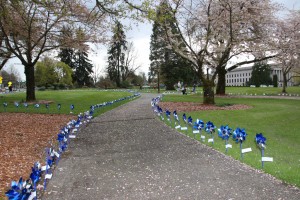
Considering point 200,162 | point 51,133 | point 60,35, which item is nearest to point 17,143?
point 51,133

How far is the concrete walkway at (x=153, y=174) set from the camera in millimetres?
5914

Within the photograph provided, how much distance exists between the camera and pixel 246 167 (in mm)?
7469

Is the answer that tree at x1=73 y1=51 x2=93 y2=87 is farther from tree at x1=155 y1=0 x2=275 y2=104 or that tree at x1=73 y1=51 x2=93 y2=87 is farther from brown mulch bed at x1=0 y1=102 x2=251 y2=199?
brown mulch bed at x1=0 y1=102 x2=251 y2=199

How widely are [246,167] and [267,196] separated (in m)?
1.83

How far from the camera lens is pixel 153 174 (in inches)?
280

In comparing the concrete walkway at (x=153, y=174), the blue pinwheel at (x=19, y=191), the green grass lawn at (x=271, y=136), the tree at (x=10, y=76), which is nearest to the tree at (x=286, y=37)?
the green grass lawn at (x=271, y=136)

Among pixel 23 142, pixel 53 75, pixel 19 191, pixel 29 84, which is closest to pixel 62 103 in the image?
pixel 29 84

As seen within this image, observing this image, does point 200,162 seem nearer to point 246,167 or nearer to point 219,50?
point 246,167

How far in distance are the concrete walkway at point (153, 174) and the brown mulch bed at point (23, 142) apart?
0.83m

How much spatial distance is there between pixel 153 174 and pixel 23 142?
5.51 metres

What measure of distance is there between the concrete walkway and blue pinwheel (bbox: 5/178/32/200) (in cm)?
98

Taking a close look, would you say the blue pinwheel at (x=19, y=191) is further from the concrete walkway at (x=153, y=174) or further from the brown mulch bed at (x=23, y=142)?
the brown mulch bed at (x=23, y=142)

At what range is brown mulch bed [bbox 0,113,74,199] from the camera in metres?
7.45

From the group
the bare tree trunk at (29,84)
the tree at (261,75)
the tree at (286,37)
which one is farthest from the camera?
the tree at (261,75)
